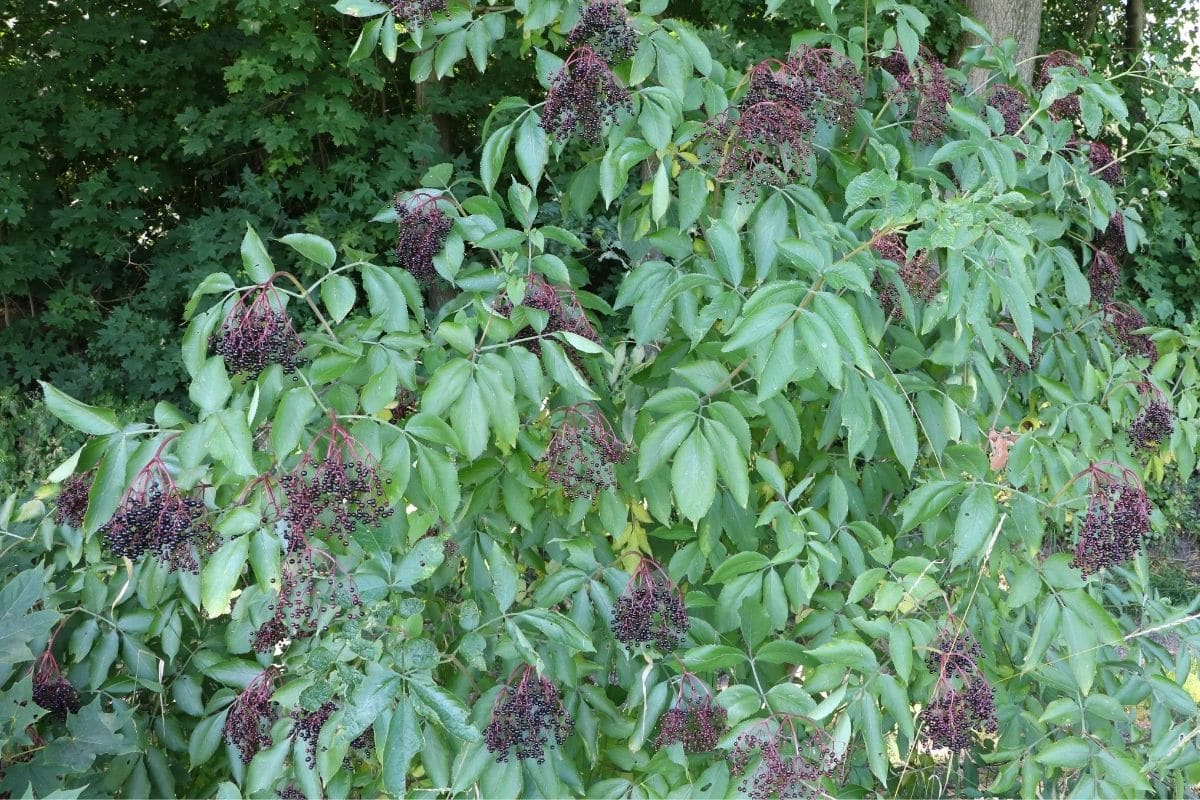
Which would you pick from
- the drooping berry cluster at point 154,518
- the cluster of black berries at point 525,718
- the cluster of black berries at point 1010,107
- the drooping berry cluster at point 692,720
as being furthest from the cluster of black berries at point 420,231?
the cluster of black berries at point 1010,107

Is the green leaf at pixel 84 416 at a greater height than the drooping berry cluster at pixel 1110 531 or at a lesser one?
greater

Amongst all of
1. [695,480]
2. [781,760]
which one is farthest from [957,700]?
[695,480]

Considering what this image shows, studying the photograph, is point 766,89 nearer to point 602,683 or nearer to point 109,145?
point 602,683

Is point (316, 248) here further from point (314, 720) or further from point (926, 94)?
point (926, 94)

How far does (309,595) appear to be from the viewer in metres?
1.30

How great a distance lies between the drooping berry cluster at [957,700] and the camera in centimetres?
141

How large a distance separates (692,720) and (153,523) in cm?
77

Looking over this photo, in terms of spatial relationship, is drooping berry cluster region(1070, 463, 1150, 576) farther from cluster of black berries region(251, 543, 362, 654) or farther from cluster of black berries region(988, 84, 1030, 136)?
cluster of black berries region(251, 543, 362, 654)

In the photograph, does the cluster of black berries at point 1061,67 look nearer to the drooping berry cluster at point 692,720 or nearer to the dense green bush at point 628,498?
the dense green bush at point 628,498

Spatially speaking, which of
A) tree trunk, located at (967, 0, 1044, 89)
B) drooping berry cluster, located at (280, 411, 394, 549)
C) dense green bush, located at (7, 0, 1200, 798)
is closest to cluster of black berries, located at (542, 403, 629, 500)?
dense green bush, located at (7, 0, 1200, 798)

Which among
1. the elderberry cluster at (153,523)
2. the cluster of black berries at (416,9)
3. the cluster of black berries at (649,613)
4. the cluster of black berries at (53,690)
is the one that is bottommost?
the cluster of black berries at (53,690)

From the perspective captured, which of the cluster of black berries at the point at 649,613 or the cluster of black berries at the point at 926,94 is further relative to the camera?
the cluster of black berries at the point at 926,94

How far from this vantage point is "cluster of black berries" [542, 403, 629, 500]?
4.82 ft

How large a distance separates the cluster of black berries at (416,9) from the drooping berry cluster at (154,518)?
0.71 metres
